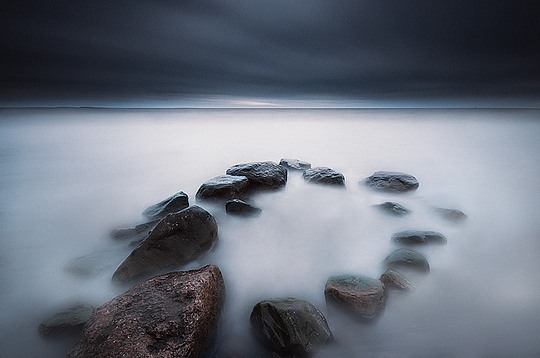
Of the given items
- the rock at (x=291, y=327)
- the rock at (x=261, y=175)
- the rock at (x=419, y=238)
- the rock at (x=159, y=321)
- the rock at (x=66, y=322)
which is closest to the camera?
the rock at (x=159, y=321)

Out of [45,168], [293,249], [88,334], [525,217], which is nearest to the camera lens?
[88,334]

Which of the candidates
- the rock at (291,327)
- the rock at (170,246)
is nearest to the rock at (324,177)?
the rock at (170,246)

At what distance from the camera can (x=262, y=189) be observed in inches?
237

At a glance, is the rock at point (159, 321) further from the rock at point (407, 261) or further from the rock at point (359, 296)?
the rock at point (407, 261)

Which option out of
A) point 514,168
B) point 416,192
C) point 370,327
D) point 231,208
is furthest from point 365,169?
point 370,327

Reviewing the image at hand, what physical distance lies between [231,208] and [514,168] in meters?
10.7

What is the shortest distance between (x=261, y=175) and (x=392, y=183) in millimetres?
3021

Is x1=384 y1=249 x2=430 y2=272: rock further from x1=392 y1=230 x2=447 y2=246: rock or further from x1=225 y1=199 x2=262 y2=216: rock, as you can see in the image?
x1=225 y1=199 x2=262 y2=216: rock

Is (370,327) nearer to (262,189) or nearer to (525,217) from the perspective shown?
(262,189)

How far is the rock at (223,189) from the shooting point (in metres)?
5.32

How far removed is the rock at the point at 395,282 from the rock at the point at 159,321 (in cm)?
181

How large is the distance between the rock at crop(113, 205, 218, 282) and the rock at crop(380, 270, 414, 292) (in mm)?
2184

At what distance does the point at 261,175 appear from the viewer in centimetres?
616

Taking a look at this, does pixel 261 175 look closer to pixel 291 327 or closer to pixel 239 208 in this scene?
pixel 239 208
